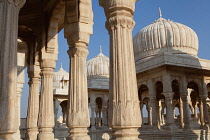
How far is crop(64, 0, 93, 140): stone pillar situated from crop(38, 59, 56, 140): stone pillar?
2738 millimetres

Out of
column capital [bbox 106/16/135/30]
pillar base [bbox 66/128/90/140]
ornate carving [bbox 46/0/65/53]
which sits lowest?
pillar base [bbox 66/128/90/140]

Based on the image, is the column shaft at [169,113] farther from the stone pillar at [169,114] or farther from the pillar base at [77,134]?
the pillar base at [77,134]

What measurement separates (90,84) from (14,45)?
24.9 meters

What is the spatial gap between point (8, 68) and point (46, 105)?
538cm

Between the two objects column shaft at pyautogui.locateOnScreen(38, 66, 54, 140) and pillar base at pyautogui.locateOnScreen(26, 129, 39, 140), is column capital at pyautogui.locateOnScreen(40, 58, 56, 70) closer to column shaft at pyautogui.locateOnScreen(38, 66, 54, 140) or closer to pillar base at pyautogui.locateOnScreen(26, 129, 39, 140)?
column shaft at pyautogui.locateOnScreen(38, 66, 54, 140)

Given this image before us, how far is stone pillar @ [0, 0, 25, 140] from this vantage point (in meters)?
5.99

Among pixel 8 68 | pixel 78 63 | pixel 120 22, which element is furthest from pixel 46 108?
pixel 120 22

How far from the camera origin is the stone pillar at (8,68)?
5.99 metres

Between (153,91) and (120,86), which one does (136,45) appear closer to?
(153,91)

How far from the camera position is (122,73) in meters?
6.08

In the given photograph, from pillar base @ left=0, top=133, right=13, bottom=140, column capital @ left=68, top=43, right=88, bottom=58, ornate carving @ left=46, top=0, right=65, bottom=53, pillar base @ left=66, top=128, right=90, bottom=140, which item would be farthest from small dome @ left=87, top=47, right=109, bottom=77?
pillar base @ left=0, top=133, right=13, bottom=140

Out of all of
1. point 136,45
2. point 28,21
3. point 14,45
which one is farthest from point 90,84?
point 14,45

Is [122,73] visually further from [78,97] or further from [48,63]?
[48,63]

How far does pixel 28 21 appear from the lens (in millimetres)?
13852
